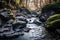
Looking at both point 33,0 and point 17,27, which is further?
point 33,0

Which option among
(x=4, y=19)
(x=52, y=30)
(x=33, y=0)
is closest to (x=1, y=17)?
(x=4, y=19)

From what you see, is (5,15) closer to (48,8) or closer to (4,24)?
(4,24)

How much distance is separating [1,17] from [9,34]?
4.33m

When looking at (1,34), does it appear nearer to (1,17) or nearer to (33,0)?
(1,17)

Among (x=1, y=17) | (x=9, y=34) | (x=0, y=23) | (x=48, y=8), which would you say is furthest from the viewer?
(x=48, y=8)

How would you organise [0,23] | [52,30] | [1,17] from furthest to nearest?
[1,17] → [0,23] → [52,30]

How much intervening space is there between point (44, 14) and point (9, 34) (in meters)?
10.4

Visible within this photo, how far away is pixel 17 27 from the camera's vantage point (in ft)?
51.9

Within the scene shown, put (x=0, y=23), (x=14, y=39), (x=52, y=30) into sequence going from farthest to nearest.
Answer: (x=0, y=23)
(x=52, y=30)
(x=14, y=39)

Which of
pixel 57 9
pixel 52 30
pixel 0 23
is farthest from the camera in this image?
pixel 57 9

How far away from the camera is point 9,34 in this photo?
1263 centimetres

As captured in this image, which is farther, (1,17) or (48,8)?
(48,8)

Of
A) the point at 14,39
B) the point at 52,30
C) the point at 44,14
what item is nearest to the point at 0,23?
the point at 14,39

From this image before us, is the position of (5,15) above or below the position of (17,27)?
above
